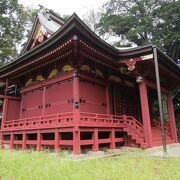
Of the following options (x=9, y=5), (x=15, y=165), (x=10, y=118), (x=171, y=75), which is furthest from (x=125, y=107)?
(x=9, y=5)

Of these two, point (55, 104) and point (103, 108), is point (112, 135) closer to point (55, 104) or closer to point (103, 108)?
point (103, 108)

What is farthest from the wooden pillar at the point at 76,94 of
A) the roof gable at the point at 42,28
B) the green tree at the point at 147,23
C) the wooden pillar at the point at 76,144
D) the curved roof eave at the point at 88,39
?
Answer: the green tree at the point at 147,23

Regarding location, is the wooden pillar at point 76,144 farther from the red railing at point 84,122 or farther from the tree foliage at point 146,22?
the tree foliage at point 146,22

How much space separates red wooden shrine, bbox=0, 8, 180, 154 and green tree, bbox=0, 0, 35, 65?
16658 mm

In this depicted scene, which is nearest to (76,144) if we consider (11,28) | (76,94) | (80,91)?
(76,94)

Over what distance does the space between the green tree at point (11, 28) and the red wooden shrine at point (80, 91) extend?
656 inches

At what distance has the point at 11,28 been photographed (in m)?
32.7

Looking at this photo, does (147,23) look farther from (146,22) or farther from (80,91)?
(80,91)

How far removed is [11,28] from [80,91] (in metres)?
26.5

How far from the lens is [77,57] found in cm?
1056

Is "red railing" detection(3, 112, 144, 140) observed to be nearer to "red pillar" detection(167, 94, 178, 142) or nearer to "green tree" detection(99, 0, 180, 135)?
"red pillar" detection(167, 94, 178, 142)

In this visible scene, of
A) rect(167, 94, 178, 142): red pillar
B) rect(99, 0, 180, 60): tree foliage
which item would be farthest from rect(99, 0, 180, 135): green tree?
rect(167, 94, 178, 142): red pillar

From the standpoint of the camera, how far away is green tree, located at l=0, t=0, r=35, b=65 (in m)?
30.2

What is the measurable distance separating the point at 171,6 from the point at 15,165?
24.8 m
